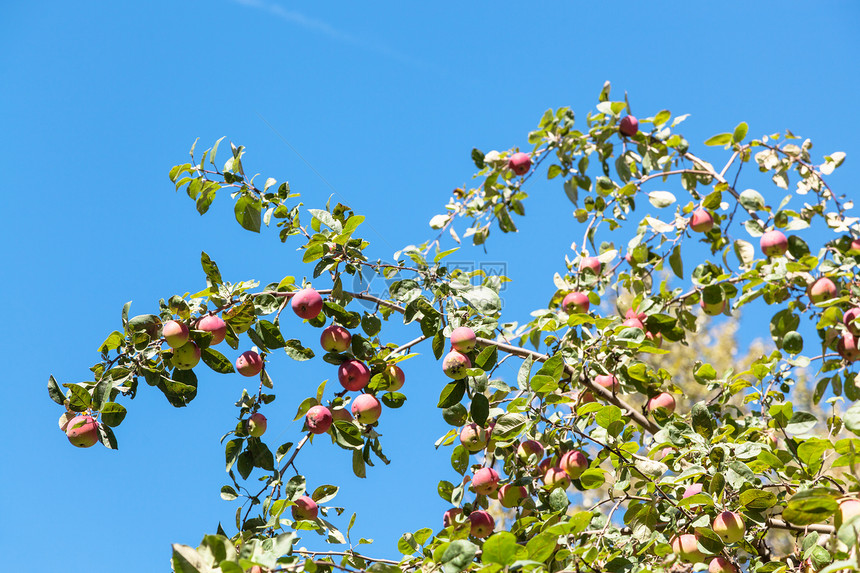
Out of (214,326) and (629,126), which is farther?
(629,126)

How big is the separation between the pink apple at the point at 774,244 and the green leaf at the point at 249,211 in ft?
6.55

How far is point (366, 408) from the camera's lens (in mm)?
2146

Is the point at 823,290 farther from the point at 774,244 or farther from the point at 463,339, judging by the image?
the point at 463,339

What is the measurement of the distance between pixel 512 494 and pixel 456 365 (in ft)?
1.66

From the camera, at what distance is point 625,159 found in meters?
3.20

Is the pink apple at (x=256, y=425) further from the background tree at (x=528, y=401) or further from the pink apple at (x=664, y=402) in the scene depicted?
the pink apple at (x=664, y=402)

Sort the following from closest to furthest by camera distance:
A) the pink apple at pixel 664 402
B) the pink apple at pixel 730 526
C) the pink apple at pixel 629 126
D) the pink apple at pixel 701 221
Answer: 1. the pink apple at pixel 730 526
2. the pink apple at pixel 664 402
3. the pink apple at pixel 701 221
4. the pink apple at pixel 629 126

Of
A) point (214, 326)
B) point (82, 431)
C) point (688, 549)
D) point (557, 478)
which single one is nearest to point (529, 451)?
point (557, 478)

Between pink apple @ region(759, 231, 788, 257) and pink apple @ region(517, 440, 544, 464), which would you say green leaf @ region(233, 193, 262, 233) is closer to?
pink apple @ region(517, 440, 544, 464)

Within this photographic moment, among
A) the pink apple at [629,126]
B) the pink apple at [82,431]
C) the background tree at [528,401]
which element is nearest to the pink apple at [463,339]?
the background tree at [528,401]

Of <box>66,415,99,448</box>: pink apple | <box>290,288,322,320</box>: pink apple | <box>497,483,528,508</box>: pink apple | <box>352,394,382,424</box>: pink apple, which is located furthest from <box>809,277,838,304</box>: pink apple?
<box>66,415,99,448</box>: pink apple

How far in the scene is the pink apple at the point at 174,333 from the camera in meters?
1.97

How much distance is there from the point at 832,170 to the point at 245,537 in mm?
2824

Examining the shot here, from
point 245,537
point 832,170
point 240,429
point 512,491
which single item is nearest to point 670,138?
point 832,170
